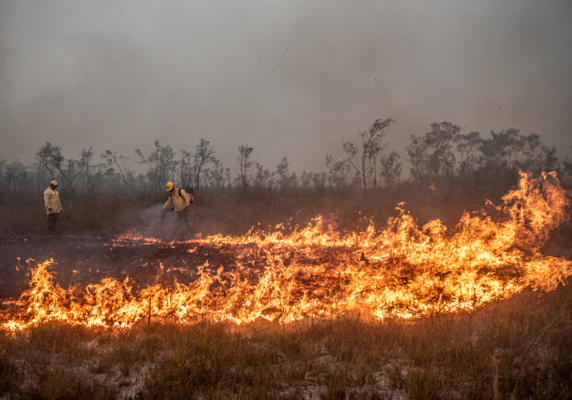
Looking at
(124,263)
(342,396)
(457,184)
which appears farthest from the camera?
(457,184)

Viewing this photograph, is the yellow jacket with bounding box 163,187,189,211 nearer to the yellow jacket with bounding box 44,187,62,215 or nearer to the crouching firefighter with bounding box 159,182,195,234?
the crouching firefighter with bounding box 159,182,195,234

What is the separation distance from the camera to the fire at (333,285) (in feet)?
16.4

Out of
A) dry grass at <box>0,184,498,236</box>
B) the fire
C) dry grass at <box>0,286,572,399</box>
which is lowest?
dry grass at <box>0,286,572,399</box>

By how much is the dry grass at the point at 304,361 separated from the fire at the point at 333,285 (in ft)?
2.10

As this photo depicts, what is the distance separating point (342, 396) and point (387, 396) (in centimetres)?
45

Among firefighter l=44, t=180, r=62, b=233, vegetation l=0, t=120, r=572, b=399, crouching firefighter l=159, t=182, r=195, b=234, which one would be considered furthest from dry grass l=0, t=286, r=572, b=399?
firefighter l=44, t=180, r=62, b=233

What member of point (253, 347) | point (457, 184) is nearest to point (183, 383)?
point (253, 347)

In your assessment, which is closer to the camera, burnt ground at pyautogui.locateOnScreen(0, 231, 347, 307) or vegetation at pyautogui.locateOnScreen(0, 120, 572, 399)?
vegetation at pyautogui.locateOnScreen(0, 120, 572, 399)

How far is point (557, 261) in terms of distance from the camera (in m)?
6.05

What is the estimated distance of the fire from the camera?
4.98 meters

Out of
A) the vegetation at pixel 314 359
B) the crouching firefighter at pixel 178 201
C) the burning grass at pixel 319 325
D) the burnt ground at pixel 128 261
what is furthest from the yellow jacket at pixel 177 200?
the vegetation at pixel 314 359

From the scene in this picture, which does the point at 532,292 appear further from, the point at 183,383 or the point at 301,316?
the point at 183,383

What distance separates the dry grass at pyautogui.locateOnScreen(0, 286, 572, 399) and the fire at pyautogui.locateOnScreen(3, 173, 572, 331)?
0.64m

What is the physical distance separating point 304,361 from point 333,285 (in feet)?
Result: 8.09
